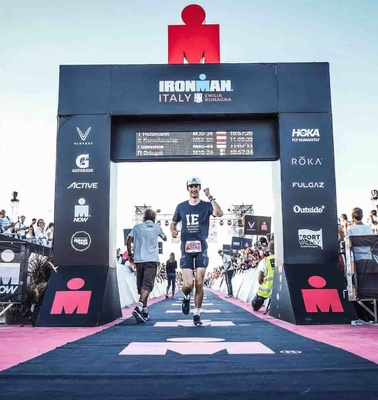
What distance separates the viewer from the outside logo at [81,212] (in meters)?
8.02

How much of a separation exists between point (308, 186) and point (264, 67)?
87.5 inches

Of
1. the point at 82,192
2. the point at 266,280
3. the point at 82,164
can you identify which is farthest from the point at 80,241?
the point at 266,280

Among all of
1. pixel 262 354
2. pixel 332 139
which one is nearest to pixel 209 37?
A: pixel 332 139

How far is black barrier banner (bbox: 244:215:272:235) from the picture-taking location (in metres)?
18.2

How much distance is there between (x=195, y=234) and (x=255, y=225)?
11638mm

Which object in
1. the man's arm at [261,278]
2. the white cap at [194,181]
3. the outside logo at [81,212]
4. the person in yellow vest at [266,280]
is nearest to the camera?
the white cap at [194,181]

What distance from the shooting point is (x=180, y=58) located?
899 cm

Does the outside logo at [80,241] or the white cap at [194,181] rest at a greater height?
the white cap at [194,181]

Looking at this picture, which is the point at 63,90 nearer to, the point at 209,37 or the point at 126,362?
the point at 209,37

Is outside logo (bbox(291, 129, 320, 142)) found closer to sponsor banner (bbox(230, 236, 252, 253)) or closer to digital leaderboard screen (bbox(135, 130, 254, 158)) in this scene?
digital leaderboard screen (bbox(135, 130, 254, 158))

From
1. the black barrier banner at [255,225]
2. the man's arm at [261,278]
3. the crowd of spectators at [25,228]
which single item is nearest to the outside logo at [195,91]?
the man's arm at [261,278]

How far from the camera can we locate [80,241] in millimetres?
7965

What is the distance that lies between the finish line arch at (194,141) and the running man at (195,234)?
4.47 feet

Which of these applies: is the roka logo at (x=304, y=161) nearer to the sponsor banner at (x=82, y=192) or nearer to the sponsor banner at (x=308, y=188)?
the sponsor banner at (x=308, y=188)
